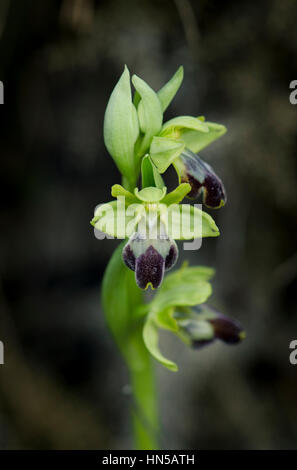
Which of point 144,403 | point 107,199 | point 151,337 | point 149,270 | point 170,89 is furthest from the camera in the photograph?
point 107,199

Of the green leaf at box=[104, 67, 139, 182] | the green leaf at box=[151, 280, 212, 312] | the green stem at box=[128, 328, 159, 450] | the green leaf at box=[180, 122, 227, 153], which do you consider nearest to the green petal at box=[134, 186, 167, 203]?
the green leaf at box=[104, 67, 139, 182]

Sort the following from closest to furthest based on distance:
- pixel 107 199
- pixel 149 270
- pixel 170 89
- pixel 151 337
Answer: pixel 149 270 → pixel 170 89 → pixel 151 337 → pixel 107 199

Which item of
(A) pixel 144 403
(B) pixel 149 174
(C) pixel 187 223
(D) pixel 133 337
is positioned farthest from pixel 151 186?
(A) pixel 144 403

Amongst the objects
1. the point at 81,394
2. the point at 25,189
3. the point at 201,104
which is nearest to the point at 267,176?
the point at 201,104

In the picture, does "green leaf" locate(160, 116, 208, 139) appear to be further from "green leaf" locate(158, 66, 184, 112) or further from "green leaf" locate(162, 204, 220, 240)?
"green leaf" locate(162, 204, 220, 240)

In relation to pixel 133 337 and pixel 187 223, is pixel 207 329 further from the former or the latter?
pixel 187 223

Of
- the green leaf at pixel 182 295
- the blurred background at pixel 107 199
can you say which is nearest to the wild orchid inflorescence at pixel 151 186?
the green leaf at pixel 182 295

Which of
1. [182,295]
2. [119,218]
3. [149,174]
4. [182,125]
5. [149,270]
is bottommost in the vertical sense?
[182,295]

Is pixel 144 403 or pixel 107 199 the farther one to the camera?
pixel 107 199
